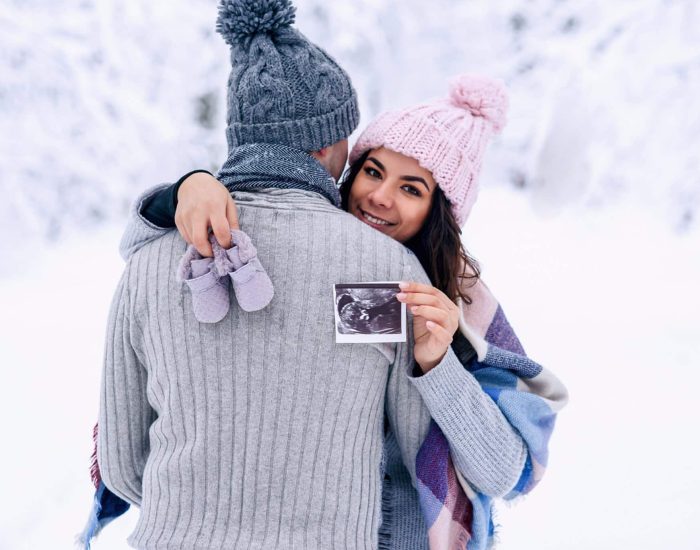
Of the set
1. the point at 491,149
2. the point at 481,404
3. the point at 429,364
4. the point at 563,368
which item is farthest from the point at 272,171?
the point at 491,149

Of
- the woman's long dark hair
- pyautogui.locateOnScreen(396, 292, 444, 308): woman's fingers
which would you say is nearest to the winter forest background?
the woman's long dark hair

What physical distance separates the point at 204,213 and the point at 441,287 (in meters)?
0.67

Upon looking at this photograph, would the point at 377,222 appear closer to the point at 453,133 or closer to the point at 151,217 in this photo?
the point at 453,133

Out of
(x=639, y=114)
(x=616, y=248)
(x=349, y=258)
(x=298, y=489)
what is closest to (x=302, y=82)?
(x=349, y=258)

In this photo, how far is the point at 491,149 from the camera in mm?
3418

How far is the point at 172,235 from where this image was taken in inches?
37.5

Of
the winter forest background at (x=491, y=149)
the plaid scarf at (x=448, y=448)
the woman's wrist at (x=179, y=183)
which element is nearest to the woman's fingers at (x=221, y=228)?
the woman's wrist at (x=179, y=183)

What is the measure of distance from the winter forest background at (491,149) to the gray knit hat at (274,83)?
1.92 m

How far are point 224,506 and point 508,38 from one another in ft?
9.95

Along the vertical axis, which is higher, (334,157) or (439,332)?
(334,157)

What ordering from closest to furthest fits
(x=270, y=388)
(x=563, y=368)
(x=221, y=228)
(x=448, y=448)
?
1. (x=221, y=228)
2. (x=270, y=388)
3. (x=448, y=448)
4. (x=563, y=368)

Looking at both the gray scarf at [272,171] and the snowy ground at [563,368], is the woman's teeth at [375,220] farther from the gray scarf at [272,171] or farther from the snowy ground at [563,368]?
the snowy ground at [563,368]

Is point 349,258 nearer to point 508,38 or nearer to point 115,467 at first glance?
point 115,467

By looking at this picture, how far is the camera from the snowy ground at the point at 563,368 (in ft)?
6.82
